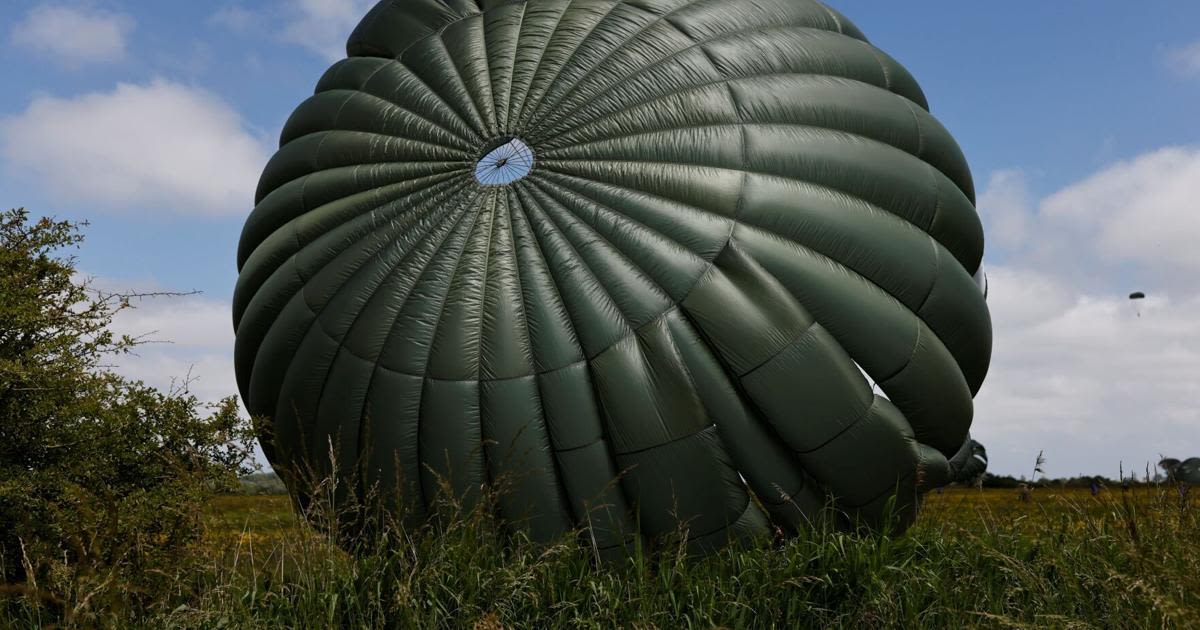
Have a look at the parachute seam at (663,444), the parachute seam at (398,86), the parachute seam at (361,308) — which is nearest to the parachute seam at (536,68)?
the parachute seam at (398,86)

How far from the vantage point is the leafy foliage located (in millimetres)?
7535

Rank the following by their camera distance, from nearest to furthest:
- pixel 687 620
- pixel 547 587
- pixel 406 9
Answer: pixel 687 620
pixel 547 587
pixel 406 9

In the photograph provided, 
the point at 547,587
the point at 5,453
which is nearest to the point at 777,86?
the point at 547,587

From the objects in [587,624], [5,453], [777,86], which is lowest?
[587,624]

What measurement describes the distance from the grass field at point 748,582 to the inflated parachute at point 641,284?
1.02 metres

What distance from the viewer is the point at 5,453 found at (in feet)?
26.5

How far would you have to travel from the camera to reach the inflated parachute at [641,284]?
7.52 metres

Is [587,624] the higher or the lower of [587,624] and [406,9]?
the lower

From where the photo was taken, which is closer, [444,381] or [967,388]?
[444,381]

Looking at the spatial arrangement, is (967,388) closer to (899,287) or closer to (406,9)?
(899,287)

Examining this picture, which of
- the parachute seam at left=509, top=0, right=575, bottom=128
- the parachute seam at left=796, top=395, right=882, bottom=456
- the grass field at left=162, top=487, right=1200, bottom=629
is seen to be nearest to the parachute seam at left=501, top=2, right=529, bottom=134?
Answer: the parachute seam at left=509, top=0, right=575, bottom=128

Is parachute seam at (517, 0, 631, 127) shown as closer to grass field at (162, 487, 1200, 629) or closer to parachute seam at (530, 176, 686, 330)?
parachute seam at (530, 176, 686, 330)

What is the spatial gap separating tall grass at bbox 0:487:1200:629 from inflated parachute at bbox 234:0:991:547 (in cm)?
103

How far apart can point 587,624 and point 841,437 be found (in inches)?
120
